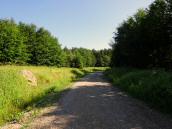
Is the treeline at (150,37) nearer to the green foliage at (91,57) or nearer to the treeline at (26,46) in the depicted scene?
the treeline at (26,46)

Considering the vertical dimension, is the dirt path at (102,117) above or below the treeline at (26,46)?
below

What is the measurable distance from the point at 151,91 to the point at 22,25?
57337 millimetres

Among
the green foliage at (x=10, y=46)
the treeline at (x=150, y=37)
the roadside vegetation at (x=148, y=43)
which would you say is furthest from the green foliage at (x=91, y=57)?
the roadside vegetation at (x=148, y=43)

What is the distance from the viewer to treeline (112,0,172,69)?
34031 millimetres

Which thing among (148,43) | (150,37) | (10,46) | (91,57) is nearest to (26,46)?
(10,46)

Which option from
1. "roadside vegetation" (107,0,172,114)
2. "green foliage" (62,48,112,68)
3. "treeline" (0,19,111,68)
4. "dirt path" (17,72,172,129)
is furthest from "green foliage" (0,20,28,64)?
"green foliage" (62,48,112,68)

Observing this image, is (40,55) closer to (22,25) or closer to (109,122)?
(22,25)

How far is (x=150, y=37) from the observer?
119 ft

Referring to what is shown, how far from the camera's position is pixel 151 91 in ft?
57.2

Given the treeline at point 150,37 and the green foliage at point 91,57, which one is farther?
the green foliage at point 91,57

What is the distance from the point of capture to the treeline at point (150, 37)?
34031 mm

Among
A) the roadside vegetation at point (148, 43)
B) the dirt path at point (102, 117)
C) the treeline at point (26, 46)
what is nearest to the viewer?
the dirt path at point (102, 117)

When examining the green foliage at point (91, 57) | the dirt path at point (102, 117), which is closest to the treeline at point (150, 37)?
the dirt path at point (102, 117)

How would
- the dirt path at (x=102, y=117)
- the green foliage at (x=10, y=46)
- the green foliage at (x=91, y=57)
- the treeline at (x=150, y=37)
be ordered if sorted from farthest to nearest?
the green foliage at (x=91, y=57) < the green foliage at (x=10, y=46) < the treeline at (x=150, y=37) < the dirt path at (x=102, y=117)
